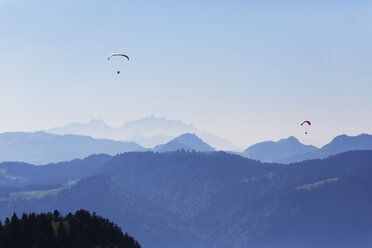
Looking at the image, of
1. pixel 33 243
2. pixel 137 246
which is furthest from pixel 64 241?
pixel 137 246

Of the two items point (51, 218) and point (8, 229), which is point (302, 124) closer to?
point (51, 218)

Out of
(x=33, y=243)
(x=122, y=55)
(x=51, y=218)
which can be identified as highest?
(x=122, y=55)

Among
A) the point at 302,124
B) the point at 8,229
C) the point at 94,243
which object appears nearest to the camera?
the point at 8,229

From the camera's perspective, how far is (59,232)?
141375 millimetres

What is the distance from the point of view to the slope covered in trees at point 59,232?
435 feet

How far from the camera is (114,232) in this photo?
529ft

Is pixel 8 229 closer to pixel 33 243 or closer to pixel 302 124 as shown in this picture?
pixel 33 243

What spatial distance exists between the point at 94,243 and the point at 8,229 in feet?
80.9

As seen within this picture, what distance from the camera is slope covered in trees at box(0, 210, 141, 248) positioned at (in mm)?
132500

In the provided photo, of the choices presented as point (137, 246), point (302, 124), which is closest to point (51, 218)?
point (137, 246)

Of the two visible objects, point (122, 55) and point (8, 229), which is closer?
point (8, 229)

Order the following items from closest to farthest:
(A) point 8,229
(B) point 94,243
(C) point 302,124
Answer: (A) point 8,229
(B) point 94,243
(C) point 302,124

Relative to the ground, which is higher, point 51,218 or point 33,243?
point 51,218

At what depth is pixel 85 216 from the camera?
154 m
